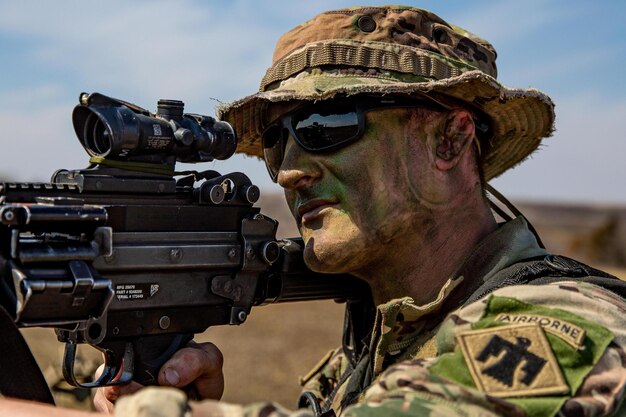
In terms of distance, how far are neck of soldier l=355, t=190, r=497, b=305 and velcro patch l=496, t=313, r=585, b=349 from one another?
1116 mm

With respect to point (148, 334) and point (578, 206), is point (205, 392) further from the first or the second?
point (578, 206)

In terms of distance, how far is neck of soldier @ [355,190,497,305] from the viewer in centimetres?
425

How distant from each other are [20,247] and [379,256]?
1707mm

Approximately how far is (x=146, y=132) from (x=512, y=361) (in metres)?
1.85

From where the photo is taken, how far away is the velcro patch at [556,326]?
2986 millimetres

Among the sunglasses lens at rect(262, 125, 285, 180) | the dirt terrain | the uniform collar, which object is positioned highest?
the sunglasses lens at rect(262, 125, 285, 180)

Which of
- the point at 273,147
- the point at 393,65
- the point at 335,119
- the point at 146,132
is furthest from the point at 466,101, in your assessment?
the point at 146,132

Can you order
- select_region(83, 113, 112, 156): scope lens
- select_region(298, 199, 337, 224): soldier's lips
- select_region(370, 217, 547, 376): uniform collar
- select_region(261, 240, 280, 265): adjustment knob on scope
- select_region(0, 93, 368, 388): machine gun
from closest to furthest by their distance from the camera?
1. select_region(0, 93, 368, 388): machine gun
2. select_region(83, 113, 112, 156): scope lens
3. select_region(370, 217, 547, 376): uniform collar
4. select_region(298, 199, 337, 224): soldier's lips
5. select_region(261, 240, 280, 265): adjustment knob on scope

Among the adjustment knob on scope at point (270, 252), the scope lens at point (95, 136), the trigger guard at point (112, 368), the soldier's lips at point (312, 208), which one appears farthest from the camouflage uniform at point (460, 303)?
the trigger guard at point (112, 368)

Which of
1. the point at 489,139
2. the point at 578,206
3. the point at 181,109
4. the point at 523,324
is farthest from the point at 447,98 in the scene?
the point at 578,206

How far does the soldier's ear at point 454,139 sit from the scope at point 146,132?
1.01 metres

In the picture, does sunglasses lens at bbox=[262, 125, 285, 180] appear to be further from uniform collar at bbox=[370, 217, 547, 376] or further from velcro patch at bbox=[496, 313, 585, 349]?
velcro patch at bbox=[496, 313, 585, 349]

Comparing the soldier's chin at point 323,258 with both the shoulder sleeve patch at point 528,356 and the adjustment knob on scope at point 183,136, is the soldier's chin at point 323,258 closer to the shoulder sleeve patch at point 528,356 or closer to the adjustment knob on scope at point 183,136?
the adjustment knob on scope at point 183,136

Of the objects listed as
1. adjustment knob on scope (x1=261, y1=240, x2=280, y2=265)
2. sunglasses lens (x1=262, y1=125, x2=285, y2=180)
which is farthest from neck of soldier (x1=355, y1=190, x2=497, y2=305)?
sunglasses lens (x1=262, y1=125, x2=285, y2=180)
